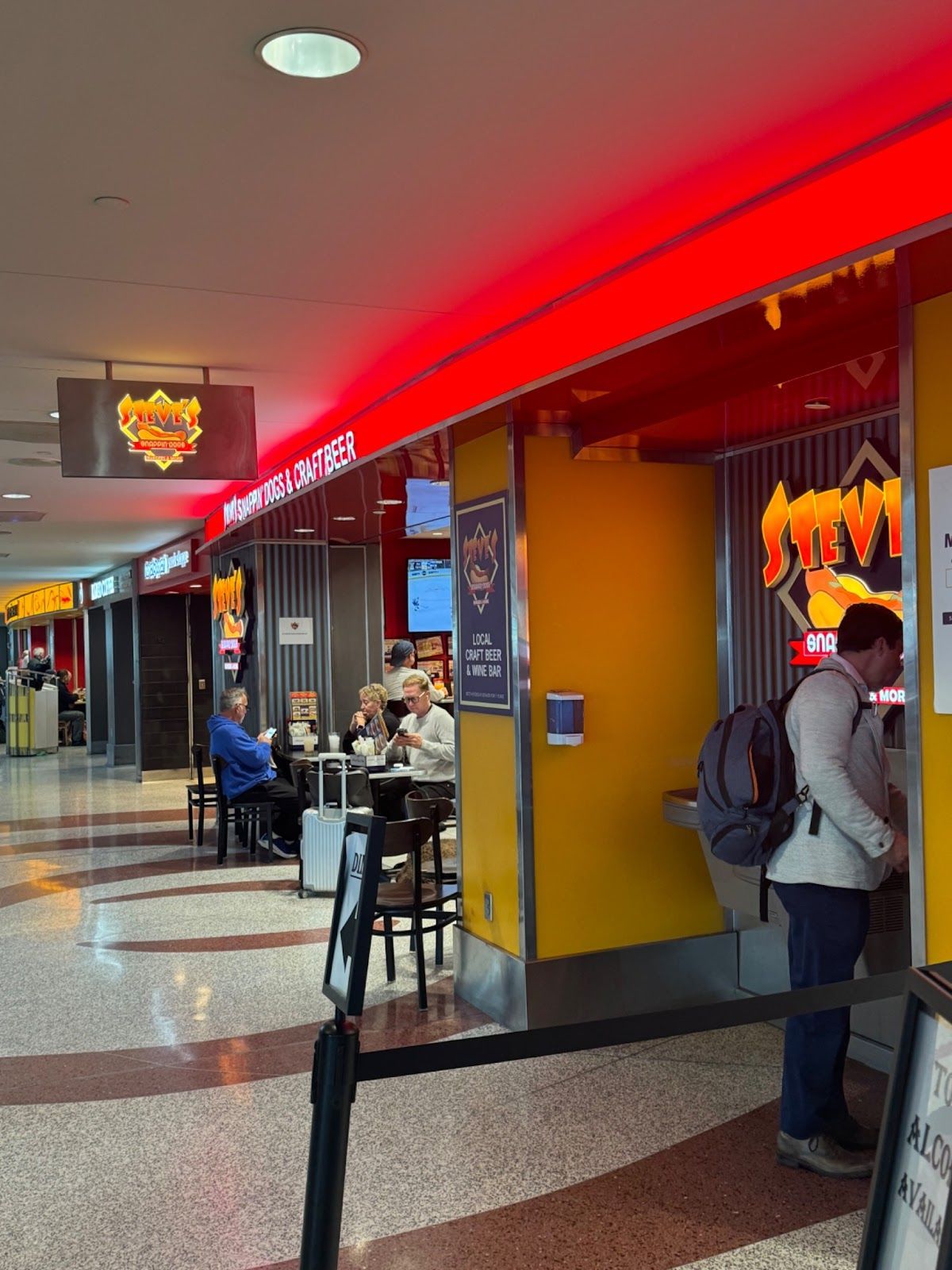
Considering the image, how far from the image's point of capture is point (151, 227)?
12.6ft

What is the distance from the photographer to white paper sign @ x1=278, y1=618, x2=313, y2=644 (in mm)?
10742

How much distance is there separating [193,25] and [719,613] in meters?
3.56

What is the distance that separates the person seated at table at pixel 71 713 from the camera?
23.4 meters

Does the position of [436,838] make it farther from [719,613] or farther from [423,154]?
[423,154]

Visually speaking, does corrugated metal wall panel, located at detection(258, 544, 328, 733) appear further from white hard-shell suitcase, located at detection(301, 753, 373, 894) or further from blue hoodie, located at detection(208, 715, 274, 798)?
white hard-shell suitcase, located at detection(301, 753, 373, 894)

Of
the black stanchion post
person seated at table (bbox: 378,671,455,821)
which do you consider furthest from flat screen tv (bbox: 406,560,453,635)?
the black stanchion post

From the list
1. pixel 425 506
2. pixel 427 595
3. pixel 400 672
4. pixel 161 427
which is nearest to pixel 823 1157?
pixel 161 427

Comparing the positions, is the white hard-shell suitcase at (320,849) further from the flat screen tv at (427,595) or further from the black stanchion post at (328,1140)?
the black stanchion post at (328,1140)

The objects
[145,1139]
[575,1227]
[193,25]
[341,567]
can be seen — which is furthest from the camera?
[341,567]

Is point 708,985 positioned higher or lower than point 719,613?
lower

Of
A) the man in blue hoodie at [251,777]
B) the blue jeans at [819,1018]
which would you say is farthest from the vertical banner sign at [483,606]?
the man in blue hoodie at [251,777]

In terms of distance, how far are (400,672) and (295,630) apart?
1.34m

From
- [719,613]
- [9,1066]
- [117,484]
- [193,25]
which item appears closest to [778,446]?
[719,613]

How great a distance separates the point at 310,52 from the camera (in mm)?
2717
